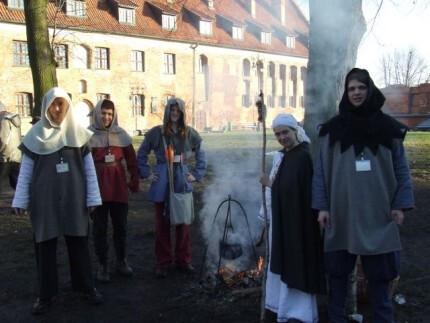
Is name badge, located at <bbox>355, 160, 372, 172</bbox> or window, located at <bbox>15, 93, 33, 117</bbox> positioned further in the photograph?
window, located at <bbox>15, 93, 33, 117</bbox>

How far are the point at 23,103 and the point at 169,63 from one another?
37.3ft

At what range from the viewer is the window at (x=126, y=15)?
31.3m

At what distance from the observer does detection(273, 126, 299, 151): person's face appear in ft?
10.9

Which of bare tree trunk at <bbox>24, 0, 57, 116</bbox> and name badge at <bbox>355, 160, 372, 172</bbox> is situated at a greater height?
bare tree trunk at <bbox>24, 0, 57, 116</bbox>

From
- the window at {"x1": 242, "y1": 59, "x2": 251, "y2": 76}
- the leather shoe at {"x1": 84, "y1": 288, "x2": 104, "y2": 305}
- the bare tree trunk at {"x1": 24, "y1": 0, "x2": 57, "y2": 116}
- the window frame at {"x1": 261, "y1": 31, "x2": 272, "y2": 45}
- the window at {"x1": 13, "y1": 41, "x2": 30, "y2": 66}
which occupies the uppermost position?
the window frame at {"x1": 261, "y1": 31, "x2": 272, "y2": 45}

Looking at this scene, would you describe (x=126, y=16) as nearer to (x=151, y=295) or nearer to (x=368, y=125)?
(x=151, y=295)

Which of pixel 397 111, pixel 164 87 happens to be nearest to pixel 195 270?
pixel 164 87

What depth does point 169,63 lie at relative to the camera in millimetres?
34031

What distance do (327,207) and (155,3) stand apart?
3284cm

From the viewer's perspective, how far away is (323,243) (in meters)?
3.20

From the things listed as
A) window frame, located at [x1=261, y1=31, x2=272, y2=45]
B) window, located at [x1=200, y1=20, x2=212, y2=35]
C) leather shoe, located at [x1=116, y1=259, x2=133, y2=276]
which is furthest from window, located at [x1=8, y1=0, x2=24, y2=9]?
leather shoe, located at [x1=116, y1=259, x2=133, y2=276]

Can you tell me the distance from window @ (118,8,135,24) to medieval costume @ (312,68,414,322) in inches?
1221

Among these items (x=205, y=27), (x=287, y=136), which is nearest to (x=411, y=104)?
(x=205, y=27)

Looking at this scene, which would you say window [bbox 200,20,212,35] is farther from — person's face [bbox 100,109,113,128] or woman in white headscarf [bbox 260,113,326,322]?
woman in white headscarf [bbox 260,113,326,322]
